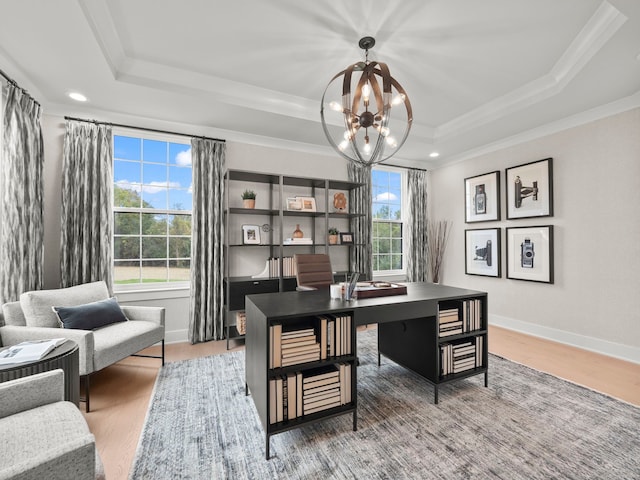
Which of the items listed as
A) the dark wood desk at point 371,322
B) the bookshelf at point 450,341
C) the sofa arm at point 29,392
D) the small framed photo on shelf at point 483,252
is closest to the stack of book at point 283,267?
the dark wood desk at point 371,322

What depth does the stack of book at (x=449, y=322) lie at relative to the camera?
228 cm

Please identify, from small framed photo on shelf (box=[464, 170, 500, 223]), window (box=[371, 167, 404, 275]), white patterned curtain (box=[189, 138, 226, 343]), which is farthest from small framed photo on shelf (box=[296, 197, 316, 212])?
small framed photo on shelf (box=[464, 170, 500, 223])

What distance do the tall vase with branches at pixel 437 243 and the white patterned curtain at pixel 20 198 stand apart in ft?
17.6

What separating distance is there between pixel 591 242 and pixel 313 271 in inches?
126

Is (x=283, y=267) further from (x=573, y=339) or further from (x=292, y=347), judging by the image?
(x=573, y=339)

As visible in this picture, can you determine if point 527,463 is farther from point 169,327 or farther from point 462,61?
point 169,327

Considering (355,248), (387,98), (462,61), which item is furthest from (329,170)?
(387,98)

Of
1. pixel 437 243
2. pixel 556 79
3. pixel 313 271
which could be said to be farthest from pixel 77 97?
pixel 437 243

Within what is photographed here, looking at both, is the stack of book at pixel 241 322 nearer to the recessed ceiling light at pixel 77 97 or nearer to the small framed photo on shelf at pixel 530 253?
the recessed ceiling light at pixel 77 97

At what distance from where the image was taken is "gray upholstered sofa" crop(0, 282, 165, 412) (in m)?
2.18

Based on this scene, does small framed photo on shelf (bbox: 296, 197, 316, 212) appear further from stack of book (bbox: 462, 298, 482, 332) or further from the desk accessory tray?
stack of book (bbox: 462, 298, 482, 332)

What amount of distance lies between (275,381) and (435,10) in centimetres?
276

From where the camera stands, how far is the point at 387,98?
80.6 inches

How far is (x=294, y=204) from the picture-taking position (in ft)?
13.4
